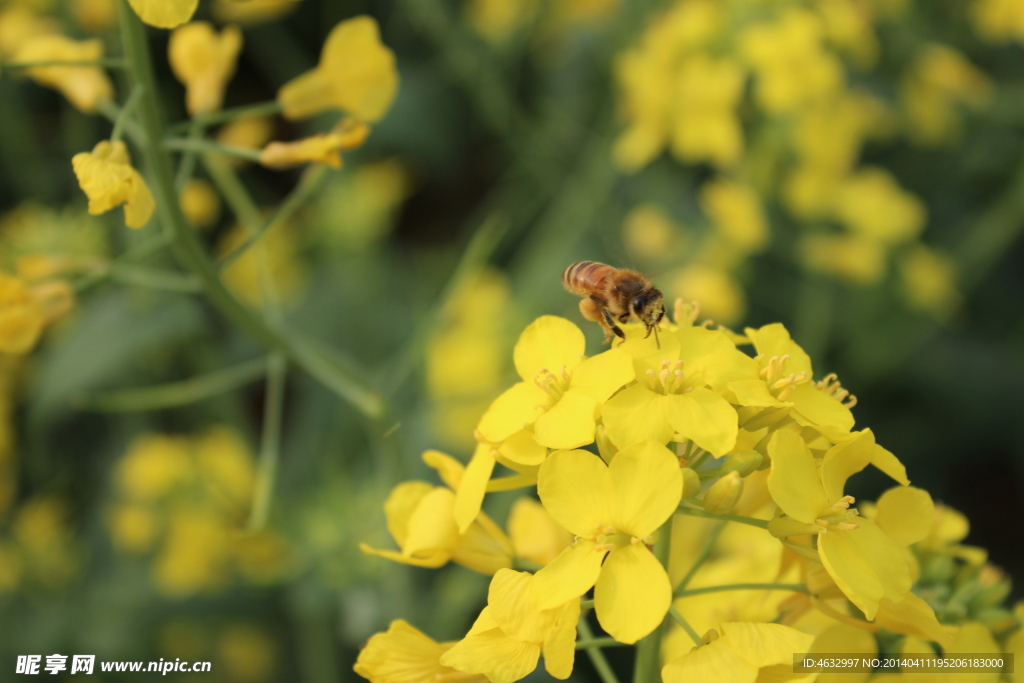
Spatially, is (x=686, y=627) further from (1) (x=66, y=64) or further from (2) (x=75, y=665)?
Result: (2) (x=75, y=665)

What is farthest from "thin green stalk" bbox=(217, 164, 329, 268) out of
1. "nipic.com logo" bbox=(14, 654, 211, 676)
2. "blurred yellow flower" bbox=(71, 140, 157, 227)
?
"nipic.com logo" bbox=(14, 654, 211, 676)

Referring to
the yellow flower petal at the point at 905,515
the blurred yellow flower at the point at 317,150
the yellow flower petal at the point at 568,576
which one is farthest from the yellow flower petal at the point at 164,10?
the yellow flower petal at the point at 905,515

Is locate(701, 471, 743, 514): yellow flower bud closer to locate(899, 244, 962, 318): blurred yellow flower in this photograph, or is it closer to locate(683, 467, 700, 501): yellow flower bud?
locate(683, 467, 700, 501): yellow flower bud

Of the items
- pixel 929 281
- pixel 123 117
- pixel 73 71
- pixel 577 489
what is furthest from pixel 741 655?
pixel 929 281

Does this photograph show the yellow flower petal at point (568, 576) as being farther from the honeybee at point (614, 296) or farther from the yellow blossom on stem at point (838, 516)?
the honeybee at point (614, 296)

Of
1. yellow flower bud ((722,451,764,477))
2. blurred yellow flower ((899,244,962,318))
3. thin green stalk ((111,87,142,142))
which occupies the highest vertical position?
thin green stalk ((111,87,142,142))
